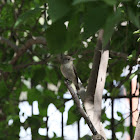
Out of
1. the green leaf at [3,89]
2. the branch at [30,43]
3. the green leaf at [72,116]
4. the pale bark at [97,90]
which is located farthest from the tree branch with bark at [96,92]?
the green leaf at [3,89]

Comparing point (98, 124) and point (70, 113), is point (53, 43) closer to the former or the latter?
point (98, 124)

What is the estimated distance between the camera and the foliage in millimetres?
247

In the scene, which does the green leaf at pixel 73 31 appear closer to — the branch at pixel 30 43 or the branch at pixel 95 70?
the branch at pixel 95 70

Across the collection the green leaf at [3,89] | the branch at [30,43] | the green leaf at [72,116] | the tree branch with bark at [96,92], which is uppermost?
the branch at [30,43]

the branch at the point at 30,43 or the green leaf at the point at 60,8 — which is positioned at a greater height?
the branch at the point at 30,43

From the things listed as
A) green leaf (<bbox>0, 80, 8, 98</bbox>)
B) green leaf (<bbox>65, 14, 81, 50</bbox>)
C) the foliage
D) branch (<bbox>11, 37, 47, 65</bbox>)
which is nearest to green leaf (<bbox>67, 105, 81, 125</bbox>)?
the foliage

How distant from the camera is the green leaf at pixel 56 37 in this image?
250 millimetres

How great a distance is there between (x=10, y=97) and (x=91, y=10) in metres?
1.53

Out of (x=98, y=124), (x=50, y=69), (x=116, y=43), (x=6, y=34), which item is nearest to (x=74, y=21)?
(x=98, y=124)

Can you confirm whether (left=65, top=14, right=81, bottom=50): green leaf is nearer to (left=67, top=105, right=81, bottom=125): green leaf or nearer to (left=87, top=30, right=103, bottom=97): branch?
(left=87, top=30, right=103, bottom=97): branch

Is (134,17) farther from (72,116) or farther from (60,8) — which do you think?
(72,116)

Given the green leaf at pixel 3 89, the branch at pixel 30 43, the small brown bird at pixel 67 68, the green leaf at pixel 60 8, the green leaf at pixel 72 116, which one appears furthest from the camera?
the green leaf at pixel 3 89

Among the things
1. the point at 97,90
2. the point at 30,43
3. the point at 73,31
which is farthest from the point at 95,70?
the point at 30,43

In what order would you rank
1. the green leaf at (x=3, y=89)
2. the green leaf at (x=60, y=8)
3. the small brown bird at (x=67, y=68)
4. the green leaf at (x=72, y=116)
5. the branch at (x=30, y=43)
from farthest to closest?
the green leaf at (x=3, y=89) < the branch at (x=30, y=43) < the green leaf at (x=72, y=116) < the small brown bird at (x=67, y=68) < the green leaf at (x=60, y=8)
